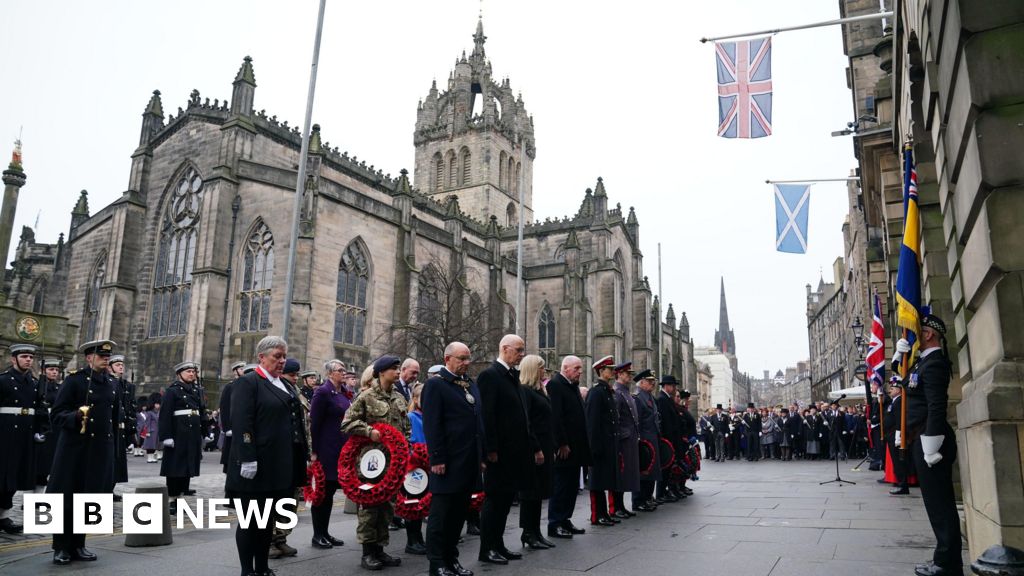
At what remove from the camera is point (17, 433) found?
324 inches

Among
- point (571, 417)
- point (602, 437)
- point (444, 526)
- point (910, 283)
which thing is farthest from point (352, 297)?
point (910, 283)

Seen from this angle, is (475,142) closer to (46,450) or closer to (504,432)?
(46,450)

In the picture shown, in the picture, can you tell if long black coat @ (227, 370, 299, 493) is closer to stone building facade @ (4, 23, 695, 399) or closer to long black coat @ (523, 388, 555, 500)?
long black coat @ (523, 388, 555, 500)

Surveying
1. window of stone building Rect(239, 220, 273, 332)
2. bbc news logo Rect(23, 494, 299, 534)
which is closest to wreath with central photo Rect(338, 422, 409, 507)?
bbc news logo Rect(23, 494, 299, 534)

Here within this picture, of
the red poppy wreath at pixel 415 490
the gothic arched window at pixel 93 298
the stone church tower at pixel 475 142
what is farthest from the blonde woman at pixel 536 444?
the stone church tower at pixel 475 142

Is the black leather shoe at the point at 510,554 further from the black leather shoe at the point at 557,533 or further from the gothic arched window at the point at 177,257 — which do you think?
the gothic arched window at the point at 177,257

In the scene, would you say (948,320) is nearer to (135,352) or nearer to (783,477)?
(783,477)

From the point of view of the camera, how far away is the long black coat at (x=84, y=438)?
6375mm

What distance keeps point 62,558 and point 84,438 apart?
1.11 meters

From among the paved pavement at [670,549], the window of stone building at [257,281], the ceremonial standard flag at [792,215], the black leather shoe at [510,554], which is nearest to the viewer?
the paved pavement at [670,549]

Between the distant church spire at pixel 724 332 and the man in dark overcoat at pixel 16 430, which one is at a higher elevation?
the distant church spire at pixel 724 332

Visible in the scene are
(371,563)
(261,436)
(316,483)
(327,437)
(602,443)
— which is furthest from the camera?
(602,443)

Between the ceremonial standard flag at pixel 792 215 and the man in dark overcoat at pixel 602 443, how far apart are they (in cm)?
929

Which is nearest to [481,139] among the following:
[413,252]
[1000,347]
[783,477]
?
[413,252]
